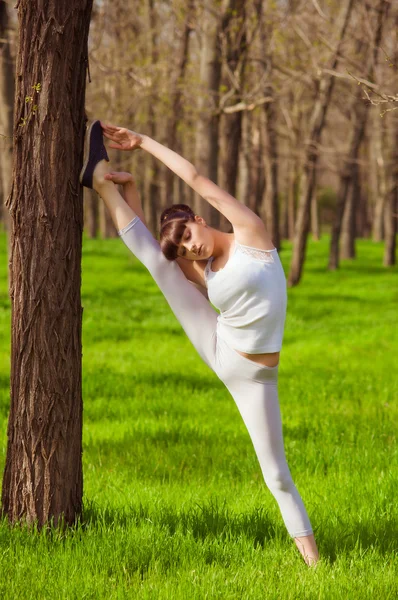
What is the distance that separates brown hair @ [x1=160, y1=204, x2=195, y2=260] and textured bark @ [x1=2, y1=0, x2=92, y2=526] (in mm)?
528

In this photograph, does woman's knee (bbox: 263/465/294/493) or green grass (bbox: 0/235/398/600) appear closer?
green grass (bbox: 0/235/398/600)

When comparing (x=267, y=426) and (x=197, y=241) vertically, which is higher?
(x=197, y=241)

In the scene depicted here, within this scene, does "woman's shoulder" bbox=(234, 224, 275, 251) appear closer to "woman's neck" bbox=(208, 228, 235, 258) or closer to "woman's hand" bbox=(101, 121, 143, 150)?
"woman's neck" bbox=(208, 228, 235, 258)

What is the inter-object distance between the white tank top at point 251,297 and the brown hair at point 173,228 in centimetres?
24

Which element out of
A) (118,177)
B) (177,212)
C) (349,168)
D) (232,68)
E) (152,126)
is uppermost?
(232,68)

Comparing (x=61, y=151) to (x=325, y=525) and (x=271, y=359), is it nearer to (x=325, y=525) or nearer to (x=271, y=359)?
(x=271, y=359)

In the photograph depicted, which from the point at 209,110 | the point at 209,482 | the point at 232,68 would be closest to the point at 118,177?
the point at 209,482

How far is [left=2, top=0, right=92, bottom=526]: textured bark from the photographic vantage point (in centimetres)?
391

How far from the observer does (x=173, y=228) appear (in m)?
3.76

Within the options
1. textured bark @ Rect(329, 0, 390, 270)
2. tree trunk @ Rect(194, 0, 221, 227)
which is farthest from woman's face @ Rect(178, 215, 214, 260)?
textured bark @ Rect(329, 0, 390, 270)

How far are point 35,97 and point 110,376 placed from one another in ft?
16.7

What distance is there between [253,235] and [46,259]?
106 cm

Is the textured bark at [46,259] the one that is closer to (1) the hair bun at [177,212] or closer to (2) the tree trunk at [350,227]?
(1) the hair bun at [177,212]

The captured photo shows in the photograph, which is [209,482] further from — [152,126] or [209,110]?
[152,126]
